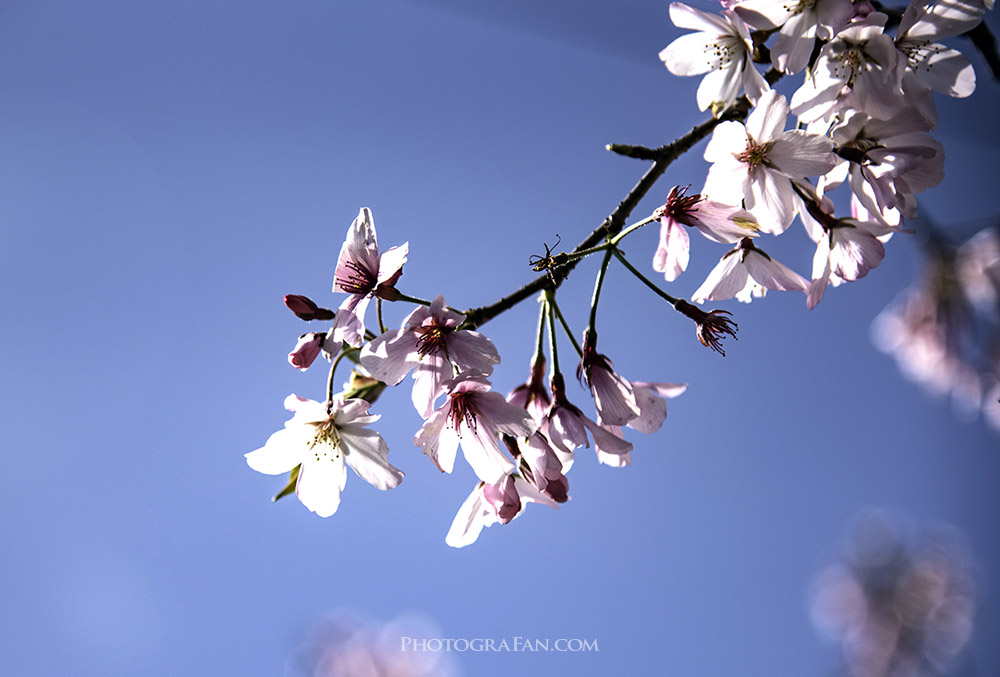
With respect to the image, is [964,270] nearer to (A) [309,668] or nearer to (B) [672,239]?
(B) [672,239]

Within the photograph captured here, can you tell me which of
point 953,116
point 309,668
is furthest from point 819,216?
point 309,668

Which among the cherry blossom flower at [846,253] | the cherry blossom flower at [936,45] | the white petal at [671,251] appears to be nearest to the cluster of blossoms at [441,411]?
the white petal at [671,251]

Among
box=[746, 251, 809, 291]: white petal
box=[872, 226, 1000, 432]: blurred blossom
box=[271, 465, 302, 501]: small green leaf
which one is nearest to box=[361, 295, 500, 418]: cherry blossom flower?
box=[271, 465, 302, 501]: small green leaf

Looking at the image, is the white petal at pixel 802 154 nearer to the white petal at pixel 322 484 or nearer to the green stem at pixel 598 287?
the green stem at pixel 598 287

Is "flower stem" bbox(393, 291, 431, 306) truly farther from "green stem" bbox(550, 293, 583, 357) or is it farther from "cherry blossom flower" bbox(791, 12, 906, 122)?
"cherry blossom flower" bbox(791, 12, 906, 122)

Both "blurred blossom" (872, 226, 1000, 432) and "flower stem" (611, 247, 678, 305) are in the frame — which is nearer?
"flower stem" (611, 247, 678, 305)

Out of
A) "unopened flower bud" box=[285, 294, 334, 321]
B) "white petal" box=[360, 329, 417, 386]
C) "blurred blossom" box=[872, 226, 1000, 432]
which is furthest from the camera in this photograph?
"blurred blossom" box=[872, 226, 1000, 432]
